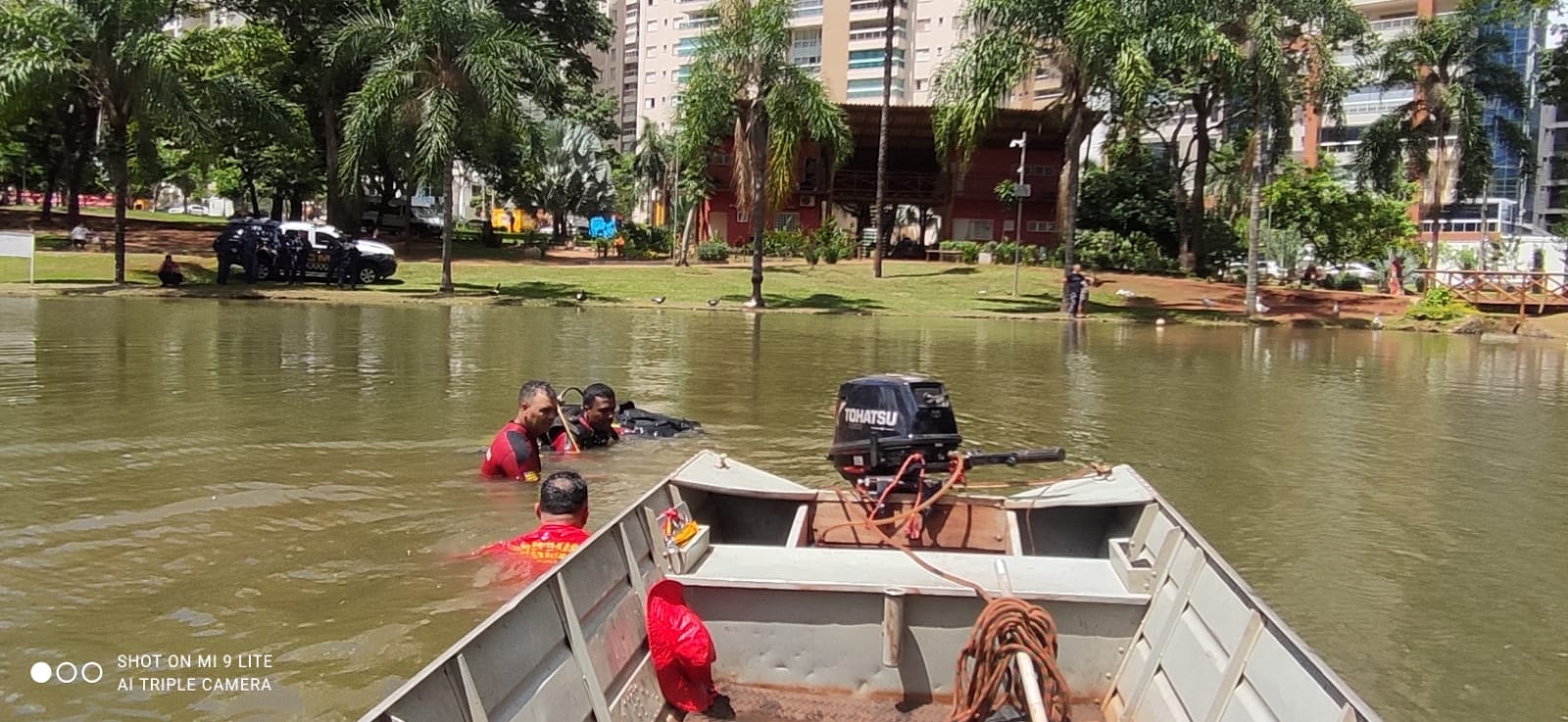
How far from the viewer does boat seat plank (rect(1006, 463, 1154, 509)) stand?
7258 mm

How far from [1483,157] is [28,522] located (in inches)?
1795

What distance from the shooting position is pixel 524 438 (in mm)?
8906

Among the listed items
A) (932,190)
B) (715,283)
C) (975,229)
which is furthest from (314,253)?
(975,229)

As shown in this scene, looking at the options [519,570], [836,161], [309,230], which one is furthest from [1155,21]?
[519,570]

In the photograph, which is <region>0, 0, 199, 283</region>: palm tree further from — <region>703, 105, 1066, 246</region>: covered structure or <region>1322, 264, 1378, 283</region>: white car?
<region>1322, 264, 1378, 283</region>: white car

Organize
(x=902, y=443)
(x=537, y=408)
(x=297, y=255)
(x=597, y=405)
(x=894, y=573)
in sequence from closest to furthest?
(x=894, y=573)
(x=902, y=443)
(x=537, y=408)
(x=597, y=405)
(x=297, y=255)

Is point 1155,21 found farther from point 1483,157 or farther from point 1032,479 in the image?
point 1032,479

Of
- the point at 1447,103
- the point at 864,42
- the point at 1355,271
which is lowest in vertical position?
the point at 1355,271

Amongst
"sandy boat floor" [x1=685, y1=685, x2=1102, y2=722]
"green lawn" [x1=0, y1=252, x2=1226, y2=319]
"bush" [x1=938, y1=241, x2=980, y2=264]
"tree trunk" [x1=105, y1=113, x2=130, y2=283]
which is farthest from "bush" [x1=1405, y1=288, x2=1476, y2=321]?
"tree trunk" [x1=105, y1=113, x2=130, y2=283]

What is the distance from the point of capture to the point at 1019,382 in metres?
17.9

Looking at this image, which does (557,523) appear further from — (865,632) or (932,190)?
(932,190)

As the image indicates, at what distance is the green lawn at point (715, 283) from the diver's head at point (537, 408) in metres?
24.0

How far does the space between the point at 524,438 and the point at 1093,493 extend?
410 cm

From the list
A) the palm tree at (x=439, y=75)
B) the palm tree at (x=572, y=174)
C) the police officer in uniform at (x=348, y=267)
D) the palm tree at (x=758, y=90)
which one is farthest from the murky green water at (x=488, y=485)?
the palm tree at (x=572, y=174)
